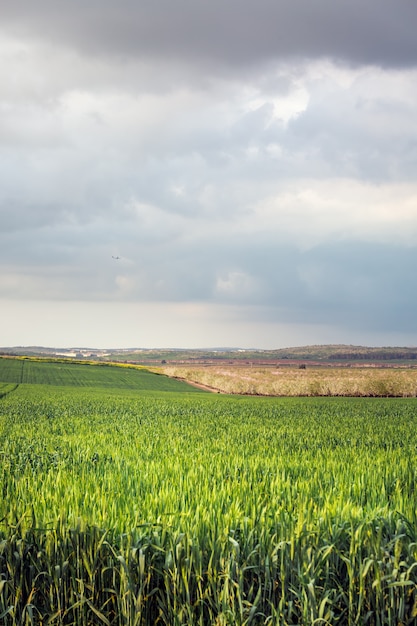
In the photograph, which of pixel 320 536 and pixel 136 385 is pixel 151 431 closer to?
pixel 320 536

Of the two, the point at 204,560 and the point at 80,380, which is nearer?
the point at 204,560

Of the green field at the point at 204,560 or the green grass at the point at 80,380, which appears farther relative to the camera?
the green grass at the point at 80,380

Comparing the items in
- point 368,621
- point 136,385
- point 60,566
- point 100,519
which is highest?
point 100,519

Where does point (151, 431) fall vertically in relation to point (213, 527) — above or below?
below

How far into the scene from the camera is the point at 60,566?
5.12 metres

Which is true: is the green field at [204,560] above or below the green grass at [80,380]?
above

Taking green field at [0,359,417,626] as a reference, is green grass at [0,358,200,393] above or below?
below

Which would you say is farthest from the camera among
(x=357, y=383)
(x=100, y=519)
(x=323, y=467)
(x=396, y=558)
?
(x=357, y=383)

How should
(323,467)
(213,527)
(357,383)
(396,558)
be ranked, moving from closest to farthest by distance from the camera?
1. (396,558)
2. (213,527)
3. (323,467)
4. (357,383)

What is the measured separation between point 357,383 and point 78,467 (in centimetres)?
5818

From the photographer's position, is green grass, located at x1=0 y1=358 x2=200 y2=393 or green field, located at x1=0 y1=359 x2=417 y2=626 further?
green grass, located at x1=0 y1=358 x2=200 y2=393

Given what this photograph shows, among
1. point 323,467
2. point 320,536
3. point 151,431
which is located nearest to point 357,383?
point 151,431

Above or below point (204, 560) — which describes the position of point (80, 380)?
below

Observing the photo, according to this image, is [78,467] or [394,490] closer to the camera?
[394,490]
